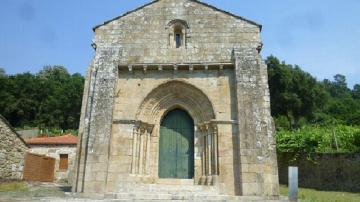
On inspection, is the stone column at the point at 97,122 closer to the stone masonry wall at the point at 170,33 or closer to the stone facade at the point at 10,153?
the stone masonry wall at the point at 170,33

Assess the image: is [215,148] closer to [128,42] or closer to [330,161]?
[128,42]

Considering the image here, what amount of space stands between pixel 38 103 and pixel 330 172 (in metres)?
39.1

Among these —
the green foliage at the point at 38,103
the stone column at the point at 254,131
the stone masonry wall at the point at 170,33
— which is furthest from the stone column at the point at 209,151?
the green foliage at the point at 38,103

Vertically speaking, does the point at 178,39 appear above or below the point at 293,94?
below

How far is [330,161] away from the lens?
17.2 meters

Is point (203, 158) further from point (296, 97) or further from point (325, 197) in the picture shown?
point (296, 97)

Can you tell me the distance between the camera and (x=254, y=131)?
1030 centimetres

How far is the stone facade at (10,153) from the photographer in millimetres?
15848

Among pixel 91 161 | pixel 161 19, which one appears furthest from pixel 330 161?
pixel 91 161

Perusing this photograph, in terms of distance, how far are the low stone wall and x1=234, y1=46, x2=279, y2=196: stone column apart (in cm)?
801

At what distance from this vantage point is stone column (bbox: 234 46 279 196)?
9.88m

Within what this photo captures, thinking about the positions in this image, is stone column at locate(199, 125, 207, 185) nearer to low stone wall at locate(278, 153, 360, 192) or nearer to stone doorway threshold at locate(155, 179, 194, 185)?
stone doorway threshold at locate(155, 179, 194, 185)

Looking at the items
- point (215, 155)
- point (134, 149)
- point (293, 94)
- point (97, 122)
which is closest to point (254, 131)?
point (215, 155)

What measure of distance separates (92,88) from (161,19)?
364cm
